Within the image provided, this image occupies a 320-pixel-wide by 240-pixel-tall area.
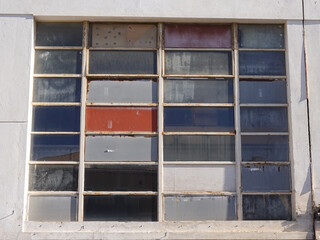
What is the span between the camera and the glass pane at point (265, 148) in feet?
32.6

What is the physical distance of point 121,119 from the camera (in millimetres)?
9992

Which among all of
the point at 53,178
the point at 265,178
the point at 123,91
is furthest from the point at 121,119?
the point at 265,178

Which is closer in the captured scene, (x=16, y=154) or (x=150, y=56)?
(x=16, y=154)

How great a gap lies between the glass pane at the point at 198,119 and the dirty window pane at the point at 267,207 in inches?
60.3

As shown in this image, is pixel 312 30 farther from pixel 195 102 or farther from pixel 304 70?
pixel 195 102

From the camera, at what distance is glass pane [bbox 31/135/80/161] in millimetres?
9820

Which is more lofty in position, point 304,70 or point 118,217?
point 304,70

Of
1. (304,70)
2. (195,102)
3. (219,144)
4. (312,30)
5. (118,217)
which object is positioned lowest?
(118,217)

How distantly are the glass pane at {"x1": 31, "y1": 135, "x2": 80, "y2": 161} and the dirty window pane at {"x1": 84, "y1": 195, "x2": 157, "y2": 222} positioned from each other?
0.97 meters

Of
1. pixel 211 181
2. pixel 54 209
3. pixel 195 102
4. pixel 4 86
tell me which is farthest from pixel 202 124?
pixel 4 86

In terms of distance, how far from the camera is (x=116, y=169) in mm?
9828

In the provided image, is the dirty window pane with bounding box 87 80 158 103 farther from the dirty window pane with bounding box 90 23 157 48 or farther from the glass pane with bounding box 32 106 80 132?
the dirty window pane with bounding box 90 23 157 48

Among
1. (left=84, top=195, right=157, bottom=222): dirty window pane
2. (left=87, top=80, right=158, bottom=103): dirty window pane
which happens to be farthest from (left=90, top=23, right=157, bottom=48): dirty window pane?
(left=84, top=195, right=157, bottom=222): dirty window pane

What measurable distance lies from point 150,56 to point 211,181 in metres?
2.98
